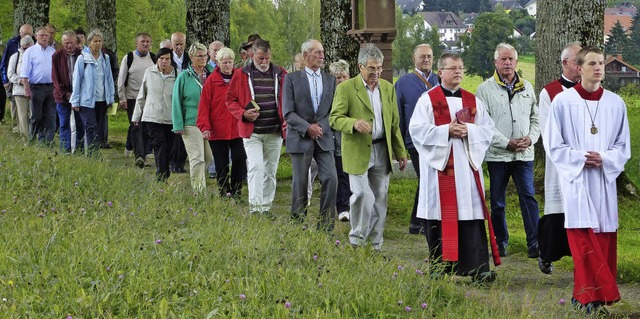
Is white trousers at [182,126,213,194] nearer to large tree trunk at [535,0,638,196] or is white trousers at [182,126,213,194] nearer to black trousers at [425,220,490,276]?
large tree trunk at [535,0,638,196]

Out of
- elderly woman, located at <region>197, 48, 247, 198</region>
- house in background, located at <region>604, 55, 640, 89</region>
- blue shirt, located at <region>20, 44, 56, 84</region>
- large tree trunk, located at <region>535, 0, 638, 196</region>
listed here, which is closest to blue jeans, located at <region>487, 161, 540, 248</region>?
large tree trunk, located at <region>535, 0, 638, 196</region>

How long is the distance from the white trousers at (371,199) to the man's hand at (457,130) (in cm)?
139

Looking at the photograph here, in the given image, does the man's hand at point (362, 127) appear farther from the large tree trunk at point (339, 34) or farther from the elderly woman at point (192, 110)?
the large tree trunk at point (339, 34)

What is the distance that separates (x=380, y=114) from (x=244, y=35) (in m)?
96.2

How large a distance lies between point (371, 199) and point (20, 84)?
1085 centimetres

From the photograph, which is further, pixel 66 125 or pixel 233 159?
pixel 66 125

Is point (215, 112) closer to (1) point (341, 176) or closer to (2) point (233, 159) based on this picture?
(2) point (233, 159)

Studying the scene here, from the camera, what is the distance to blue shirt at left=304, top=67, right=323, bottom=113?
11969 millimetres

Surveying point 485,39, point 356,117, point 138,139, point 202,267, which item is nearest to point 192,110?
point 138,139

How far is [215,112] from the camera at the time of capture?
1373 cm

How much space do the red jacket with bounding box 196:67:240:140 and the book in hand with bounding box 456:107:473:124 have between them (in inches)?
177

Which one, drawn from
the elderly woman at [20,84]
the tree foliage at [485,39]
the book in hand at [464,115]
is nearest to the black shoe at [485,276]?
the book in hand at [464,115]

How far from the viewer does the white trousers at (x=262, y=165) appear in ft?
41.9

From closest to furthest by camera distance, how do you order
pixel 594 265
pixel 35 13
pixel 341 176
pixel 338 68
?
pixel 594 265, pixel 338 68, pixel 341 176, pixel 35 13
